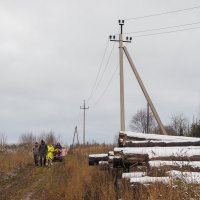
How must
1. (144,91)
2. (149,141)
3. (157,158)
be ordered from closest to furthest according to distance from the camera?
(157,158)
(149,141)
(144,91)

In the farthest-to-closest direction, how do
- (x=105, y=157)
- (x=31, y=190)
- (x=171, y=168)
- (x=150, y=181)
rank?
(x=105, y=157) → (x=31, y=190) → (x=171, y=168) → (x=150, y=181)

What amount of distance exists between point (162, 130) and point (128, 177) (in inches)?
597

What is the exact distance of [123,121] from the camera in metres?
25.5

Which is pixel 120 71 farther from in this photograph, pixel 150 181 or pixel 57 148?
pixel 150 181

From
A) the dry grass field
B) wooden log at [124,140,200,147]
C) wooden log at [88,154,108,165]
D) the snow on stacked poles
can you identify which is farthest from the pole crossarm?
wooden log at [124,140,200,147]

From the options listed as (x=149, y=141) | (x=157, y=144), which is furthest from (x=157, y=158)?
(x=149, y=141)

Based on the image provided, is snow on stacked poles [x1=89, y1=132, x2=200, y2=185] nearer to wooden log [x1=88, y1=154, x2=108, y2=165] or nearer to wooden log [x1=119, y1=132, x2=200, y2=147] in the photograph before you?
wooden log [x1=119, y1=132, x2=200, y2=147]

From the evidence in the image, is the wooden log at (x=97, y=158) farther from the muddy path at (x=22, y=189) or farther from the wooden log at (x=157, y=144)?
the wooden log at (x=157, y=144)

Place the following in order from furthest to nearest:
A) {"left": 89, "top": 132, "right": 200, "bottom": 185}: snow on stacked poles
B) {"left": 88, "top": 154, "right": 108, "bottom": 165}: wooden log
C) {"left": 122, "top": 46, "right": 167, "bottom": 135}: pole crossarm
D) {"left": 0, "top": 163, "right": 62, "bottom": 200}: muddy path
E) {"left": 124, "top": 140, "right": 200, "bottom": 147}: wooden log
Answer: {"left": 122, "top": 46, "right": 167, "bottom": 135}: pole crossarm
{"left": 88, "top": 154, "right": 108, "bottom": 165}: wooden log
{"left": 0, "top": 163, "right": 62, "bottom": 200}: muddy path
{"left": 124, "top": 140, "right": 200, "bottom": 147}: wooden log
{"left": 89, "top": 132, "right": 200, "bottom": 185}: snow on stacked poles

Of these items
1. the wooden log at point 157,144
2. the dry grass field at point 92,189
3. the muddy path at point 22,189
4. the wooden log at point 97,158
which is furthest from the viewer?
the wooden log at point 97,158

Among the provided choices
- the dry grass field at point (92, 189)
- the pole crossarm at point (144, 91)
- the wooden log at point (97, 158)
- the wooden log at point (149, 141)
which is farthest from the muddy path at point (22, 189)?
the pole crossarm at point (144, 91)

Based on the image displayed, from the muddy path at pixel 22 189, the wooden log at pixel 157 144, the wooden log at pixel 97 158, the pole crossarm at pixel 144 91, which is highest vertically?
the pole crossarm at pixel 144 91

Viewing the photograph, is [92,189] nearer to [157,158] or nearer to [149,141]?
[157,158]

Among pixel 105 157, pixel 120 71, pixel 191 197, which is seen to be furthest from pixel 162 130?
pixel 191 197
